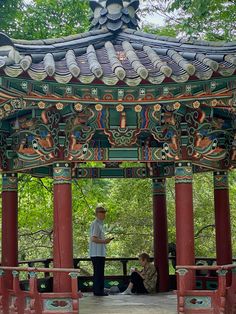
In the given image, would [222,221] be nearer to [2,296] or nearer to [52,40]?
[2,296]

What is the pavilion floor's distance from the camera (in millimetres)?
7845

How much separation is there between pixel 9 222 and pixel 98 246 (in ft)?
5.40

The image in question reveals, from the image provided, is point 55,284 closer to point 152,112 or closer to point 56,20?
point 152,112

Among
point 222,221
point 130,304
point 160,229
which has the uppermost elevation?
point 222,221

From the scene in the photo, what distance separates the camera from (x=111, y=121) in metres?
7.64

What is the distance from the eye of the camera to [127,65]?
7.28 metres

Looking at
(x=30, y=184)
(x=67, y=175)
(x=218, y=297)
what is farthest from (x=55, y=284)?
(x=30, y=184)

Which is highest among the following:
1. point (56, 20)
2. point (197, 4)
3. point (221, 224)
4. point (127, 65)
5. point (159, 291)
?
point (56, 20)

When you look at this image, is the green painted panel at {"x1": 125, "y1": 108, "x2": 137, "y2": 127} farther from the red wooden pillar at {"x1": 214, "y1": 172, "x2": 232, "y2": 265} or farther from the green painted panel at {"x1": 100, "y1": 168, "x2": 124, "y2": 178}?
the green painted panel at {"x1": 100, "y1": 168, "x2": 124, "y2": 178}

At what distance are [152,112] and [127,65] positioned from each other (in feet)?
2.51

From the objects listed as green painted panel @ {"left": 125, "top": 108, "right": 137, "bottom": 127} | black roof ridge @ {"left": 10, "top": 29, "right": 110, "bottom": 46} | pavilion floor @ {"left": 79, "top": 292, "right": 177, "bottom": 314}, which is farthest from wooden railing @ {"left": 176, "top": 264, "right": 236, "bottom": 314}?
black roof ridge @ {"left": 10, "top": 29, "right": 110, "bottom": 46}

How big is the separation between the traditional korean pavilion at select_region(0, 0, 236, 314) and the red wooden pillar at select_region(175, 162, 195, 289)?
14 millimetres

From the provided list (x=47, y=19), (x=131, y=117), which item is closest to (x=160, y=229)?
(x=131, y=117)

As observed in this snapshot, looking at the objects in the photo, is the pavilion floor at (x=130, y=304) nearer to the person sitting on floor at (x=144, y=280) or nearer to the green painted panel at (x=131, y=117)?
the person sitting on floor at (x=144, y=280)
